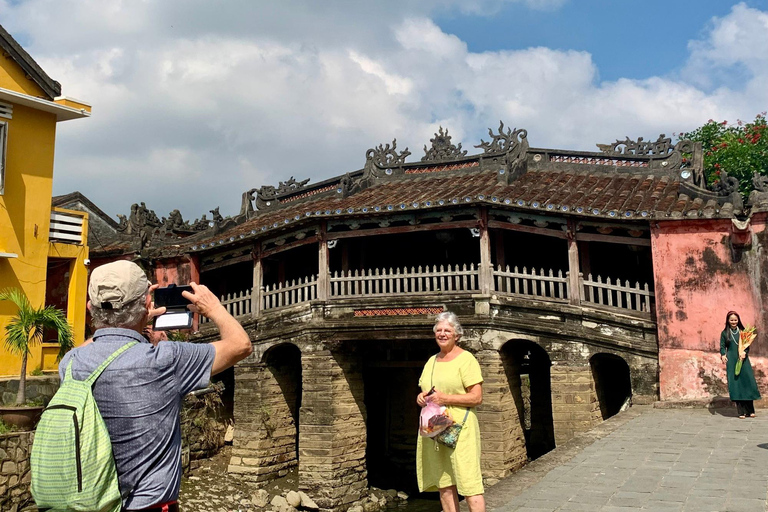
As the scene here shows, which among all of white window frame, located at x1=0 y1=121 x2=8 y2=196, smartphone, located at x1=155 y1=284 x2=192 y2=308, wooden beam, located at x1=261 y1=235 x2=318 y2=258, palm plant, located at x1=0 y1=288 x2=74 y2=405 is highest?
white window frame, located at x1=0 y1=121 x2=8 y2=196

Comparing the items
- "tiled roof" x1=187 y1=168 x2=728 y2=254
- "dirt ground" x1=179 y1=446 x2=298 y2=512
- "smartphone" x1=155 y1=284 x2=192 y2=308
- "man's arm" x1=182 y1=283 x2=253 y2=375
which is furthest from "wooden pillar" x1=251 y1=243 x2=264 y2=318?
"man's arm" x1=182 y1=283 x2=253 y2=375

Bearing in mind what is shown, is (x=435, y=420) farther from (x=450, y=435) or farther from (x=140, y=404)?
(x=140, y=404)

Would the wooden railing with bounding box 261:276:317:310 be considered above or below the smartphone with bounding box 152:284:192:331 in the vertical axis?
above

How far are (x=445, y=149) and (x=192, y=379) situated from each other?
15.1 m

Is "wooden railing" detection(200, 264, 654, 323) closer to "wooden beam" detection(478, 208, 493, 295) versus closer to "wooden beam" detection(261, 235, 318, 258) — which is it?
"wooden beam" detection(478, 208, 493, 295)

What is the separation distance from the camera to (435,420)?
4875mm

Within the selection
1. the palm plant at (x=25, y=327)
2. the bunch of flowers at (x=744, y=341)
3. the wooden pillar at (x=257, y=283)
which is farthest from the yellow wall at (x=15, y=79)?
the bunch of flowers at (x=744, y=341)

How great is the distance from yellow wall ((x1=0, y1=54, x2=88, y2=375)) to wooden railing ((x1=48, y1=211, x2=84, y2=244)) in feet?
1.52

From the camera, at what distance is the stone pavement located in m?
5.93

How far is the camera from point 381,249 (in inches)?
631

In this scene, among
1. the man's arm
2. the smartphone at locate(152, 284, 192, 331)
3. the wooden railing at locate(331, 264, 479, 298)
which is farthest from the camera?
the wooden railing at locate(331, 264, 479, 298)

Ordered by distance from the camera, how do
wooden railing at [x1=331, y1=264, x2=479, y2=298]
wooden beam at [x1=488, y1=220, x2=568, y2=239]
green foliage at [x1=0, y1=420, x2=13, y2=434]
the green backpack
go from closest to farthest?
the green backpack < green foliage at [x1=0, y1=420, x2=13, y2=434] < wooden beam at [x1=488, y1=220, x2=568, y2=239] < wooden railing at [x1=331, y1=264, x2=479, y2=298]

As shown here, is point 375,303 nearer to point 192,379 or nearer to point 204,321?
point 204,321

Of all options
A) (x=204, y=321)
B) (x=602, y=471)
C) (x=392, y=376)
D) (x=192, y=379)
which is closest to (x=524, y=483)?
(x=602, y=471)
